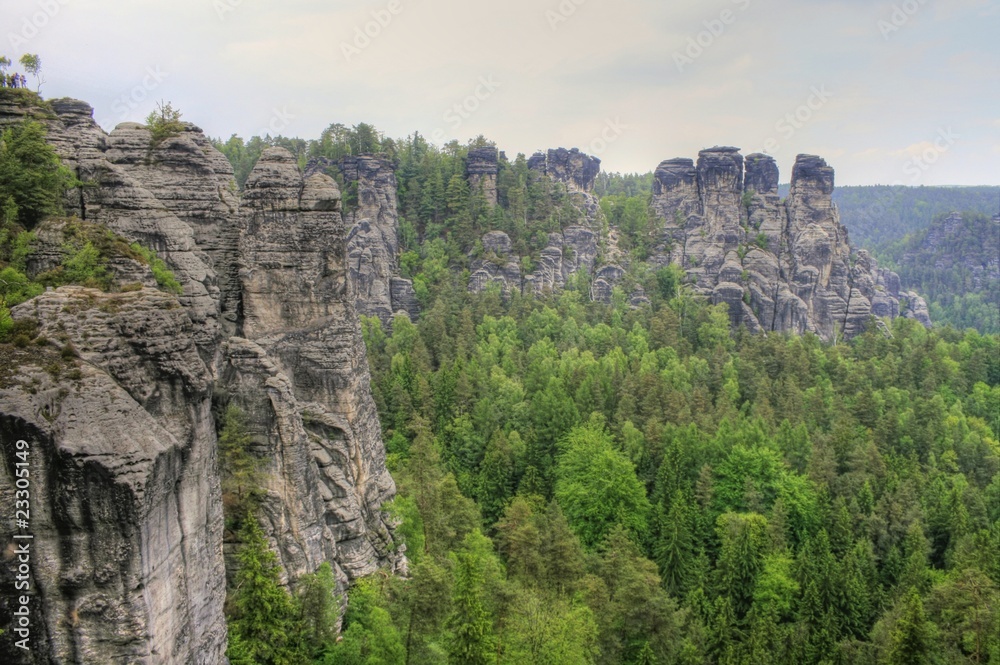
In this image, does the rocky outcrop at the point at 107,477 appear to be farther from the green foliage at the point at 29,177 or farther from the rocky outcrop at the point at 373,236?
the rocky outcrop at the point at 373,236

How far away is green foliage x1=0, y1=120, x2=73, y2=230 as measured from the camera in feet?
64.5

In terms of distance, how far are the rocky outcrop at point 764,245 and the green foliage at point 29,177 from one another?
6829 cm

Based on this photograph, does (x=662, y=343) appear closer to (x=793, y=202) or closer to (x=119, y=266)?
(x=793, y=202)

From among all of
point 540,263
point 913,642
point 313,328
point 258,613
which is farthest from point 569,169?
point 258,613

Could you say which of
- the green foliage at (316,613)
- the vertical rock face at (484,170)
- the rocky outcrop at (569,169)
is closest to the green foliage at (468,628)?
the green foliage at (316,613)

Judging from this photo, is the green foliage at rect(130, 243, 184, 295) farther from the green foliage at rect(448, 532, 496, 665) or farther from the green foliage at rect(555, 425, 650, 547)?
the green foliage at rect(555, 425, 650, 547)

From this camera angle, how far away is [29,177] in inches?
799

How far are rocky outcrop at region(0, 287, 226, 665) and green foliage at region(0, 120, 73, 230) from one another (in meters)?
5.00

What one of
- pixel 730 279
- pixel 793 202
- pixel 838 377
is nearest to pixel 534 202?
pixel 730 279

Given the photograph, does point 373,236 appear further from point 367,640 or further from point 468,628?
point 468,628

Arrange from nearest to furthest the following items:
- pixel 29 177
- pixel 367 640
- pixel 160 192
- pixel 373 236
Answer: pixel 29 177 < pixel 367 640 < pixel 160 192 < pixel 373 236

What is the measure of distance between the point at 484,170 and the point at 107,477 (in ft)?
243

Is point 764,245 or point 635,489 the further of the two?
point 764,245

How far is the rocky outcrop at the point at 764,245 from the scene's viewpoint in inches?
3184
